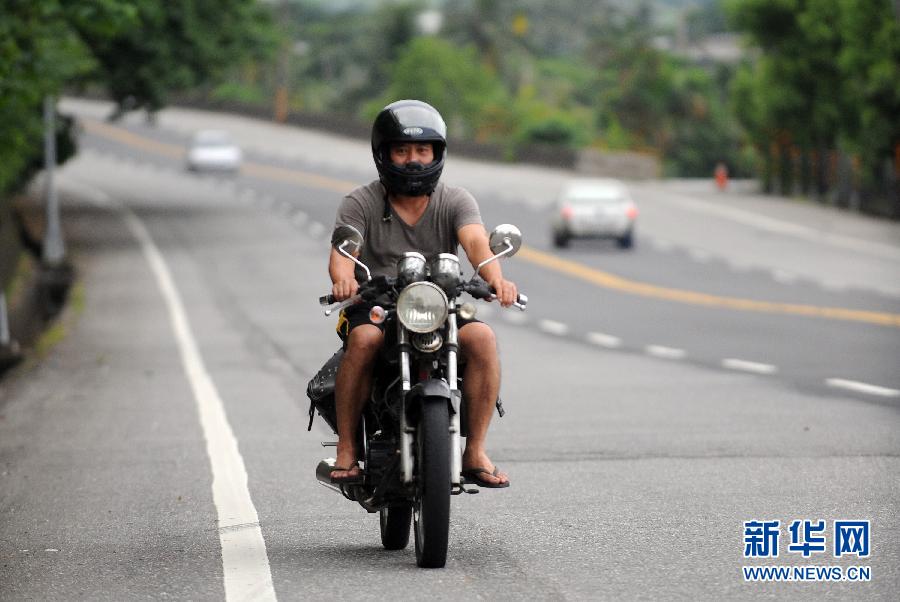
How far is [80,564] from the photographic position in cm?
774

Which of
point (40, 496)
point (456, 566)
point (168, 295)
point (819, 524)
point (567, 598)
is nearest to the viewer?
point (567, 598)

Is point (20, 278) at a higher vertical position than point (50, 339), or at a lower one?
lower

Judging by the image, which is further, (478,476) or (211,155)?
(211,155)

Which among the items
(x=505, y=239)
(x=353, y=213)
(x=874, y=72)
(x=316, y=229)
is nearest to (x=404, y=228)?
(x=353, y=213)

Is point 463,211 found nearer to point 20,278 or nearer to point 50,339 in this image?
point 50,339

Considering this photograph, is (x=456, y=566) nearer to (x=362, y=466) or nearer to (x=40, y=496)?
(x=362, y=466)

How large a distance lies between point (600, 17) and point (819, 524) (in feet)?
594

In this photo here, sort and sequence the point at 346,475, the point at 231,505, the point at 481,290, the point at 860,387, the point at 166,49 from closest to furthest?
the point at 481,290 → the point at 346,475 → the point at 231,505 → the point at 860,387 → the point at 166,49

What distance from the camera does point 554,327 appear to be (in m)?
27.2

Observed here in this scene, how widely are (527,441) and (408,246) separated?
4.61 metres

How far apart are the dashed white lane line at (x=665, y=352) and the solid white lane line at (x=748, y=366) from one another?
812 millimetres

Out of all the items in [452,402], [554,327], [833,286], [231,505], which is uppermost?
[452,402]

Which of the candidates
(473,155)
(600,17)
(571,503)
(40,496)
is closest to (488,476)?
(571,503)

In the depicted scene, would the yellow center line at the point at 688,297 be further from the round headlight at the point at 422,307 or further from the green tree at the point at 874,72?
the round headlight at the point at 422,307
